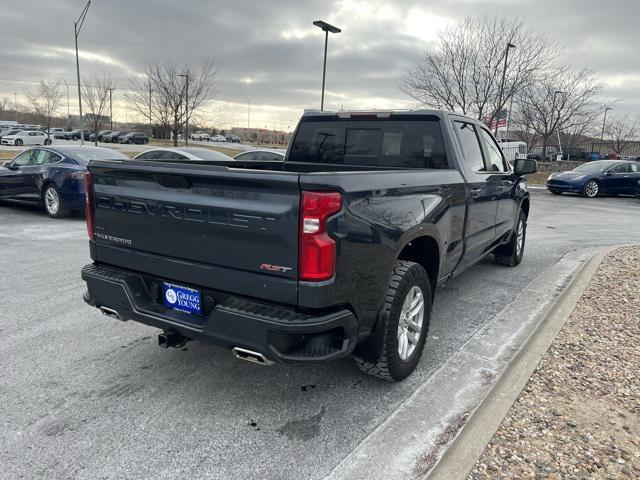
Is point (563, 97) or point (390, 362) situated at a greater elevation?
point (563, 97)

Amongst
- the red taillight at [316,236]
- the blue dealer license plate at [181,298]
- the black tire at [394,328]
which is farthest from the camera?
the black tire at [394,328]

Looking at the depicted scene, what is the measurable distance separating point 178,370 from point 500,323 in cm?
294

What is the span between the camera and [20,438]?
2.67 m

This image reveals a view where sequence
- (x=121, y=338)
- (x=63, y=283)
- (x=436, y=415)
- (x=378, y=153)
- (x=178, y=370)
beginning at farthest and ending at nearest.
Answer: (x=63, y=283), (x=378, y=153), (x=121, y=338), (x=178, y=370), (x=436, y=415)

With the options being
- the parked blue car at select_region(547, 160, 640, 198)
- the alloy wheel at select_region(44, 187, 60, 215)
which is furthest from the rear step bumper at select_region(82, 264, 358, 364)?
the parked blue car at select_region(547, 160, 640, 198)

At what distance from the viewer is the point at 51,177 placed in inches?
380

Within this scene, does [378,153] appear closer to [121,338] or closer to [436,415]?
[436,415]

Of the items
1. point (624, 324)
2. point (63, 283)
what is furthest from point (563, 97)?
point (63, 283)

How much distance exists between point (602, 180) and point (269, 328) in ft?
68.2

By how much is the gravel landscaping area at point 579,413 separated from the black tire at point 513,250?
2.08 m

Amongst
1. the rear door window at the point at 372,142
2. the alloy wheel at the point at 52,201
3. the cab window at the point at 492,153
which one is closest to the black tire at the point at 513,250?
the cab window at the point at 492,153

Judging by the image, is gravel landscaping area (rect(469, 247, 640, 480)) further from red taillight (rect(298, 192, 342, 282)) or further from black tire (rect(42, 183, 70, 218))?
black tire (rect(42, 183, 70, 218))

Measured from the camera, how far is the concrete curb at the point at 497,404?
2455 mm

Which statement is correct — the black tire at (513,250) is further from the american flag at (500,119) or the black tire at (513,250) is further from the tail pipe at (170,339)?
the american flag at (500,119)
